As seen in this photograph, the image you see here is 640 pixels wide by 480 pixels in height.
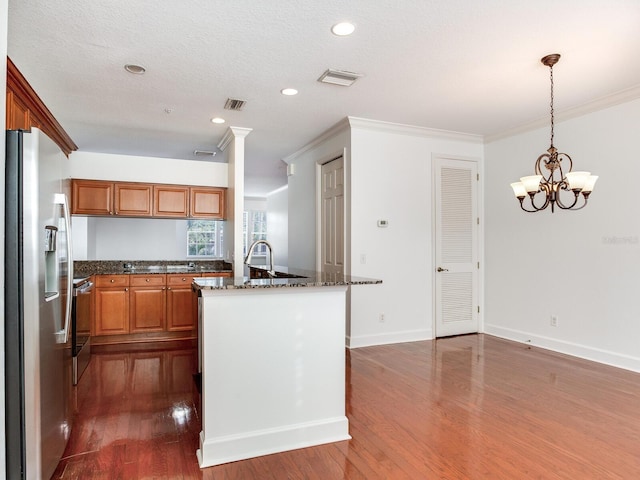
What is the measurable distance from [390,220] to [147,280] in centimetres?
307

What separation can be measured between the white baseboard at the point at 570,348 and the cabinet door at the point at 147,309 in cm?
422

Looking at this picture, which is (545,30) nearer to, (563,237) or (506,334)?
(563,237)

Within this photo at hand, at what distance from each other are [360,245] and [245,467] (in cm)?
293

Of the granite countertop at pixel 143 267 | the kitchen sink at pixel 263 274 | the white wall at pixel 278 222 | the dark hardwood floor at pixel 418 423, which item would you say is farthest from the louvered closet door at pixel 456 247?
the white wall at pixel 278 222

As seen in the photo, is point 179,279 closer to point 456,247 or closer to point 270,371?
point 270,371

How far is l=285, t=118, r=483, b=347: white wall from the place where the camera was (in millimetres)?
4770

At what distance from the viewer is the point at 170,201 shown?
18.3 ft

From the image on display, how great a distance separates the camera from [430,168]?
5.20 metres

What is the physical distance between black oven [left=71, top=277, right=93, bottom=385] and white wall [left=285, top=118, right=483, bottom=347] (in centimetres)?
270

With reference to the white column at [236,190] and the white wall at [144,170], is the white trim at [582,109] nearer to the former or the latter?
the white column at [236,190]

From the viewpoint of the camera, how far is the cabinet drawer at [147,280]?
16.5 feet

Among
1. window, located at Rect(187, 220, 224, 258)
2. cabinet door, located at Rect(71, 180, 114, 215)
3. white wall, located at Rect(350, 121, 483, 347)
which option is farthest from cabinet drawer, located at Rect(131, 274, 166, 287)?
window, located at Rect(187, 220, 224, 258)

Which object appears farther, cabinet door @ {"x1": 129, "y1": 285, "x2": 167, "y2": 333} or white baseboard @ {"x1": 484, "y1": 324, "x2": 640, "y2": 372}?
cabinet door @ {"x1": 129, "y1": 285, "x2": 167, "y2": 333}

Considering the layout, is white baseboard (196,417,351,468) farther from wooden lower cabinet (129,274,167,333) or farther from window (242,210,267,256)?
window (242,210,267,256)
